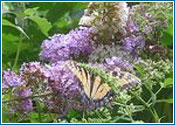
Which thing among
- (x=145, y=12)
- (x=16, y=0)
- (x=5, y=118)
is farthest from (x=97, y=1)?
(x=5, y=118)

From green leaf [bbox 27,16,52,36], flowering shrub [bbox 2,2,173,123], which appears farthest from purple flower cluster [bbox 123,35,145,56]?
green leaf [bbox 27,16,52,36]

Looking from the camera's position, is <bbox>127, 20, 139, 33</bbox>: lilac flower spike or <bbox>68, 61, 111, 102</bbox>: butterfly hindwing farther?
<bbox>127, 20, 139, 33</bbox>: lilac flower spike

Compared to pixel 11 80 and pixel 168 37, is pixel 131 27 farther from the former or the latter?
pixel 11 80

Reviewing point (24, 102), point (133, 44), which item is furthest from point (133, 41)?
point (24, 102)

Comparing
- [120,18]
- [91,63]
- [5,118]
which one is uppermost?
[120,18]

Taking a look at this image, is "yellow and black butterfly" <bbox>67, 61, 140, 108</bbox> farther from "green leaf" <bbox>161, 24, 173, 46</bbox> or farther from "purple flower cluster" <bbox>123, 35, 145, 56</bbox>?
"green leaf" <bbox>161, 24, 173, 46</bbox>

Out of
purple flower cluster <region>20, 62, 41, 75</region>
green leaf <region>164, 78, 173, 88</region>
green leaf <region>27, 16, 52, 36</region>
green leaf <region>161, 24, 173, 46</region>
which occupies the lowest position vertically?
green leaf <region>164, 78, 173, 88</region>

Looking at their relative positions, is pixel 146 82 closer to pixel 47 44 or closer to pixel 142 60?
pixel 142 60
